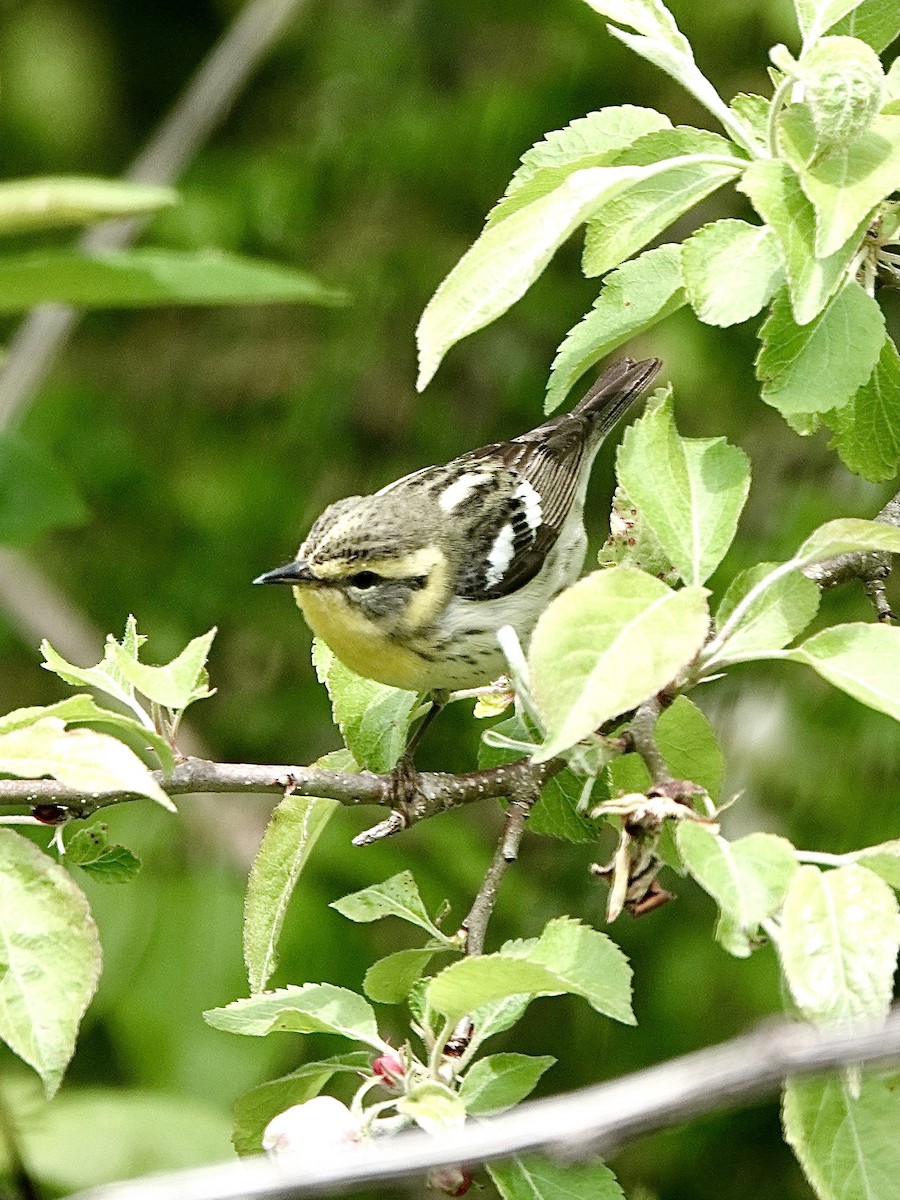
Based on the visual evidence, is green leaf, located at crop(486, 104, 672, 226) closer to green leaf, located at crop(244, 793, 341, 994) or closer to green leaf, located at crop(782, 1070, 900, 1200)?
green leaf, located at crop(244, 793, 341, 994)

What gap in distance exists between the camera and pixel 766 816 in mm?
4211

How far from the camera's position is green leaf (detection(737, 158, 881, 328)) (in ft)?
5.63

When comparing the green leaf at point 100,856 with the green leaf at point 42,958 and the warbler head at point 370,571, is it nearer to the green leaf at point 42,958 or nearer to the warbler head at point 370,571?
the green leaf at point 42,958

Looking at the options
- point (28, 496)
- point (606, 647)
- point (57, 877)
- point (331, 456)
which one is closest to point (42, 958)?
point (57, 877)

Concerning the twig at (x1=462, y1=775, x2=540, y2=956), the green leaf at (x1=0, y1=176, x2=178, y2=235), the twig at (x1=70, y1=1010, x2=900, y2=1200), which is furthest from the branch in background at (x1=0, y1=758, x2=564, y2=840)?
the twig at (x1=70, y1=1010, x2=900, y2=1200)

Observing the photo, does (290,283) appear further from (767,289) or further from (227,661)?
(227,661)

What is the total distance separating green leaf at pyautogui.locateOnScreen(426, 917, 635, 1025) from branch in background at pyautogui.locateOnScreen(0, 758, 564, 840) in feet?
1.35

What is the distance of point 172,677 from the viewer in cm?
196

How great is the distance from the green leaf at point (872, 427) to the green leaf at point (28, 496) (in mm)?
1286

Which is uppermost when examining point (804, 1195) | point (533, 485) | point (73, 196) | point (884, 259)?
point (73, 196)

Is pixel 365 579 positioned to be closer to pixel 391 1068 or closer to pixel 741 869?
pixel 391 1068

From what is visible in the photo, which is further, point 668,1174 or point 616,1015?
point 668,1174

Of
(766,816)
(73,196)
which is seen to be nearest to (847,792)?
(766,816)

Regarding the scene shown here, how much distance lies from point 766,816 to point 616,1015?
270 cm
